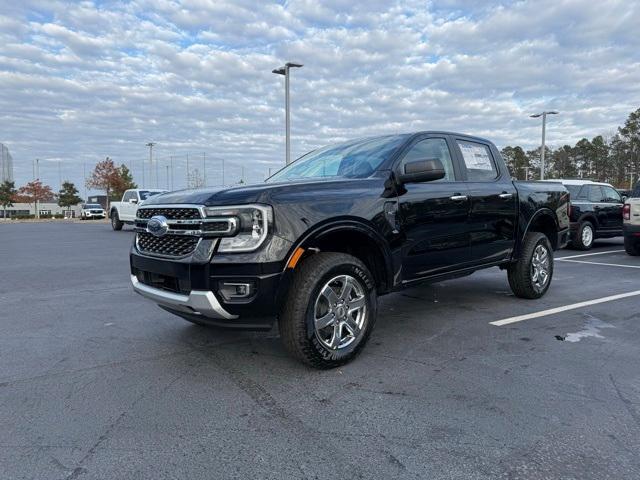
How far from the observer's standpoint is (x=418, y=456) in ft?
8.10

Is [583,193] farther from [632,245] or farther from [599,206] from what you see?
[632,245]

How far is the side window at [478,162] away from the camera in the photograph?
205 inches

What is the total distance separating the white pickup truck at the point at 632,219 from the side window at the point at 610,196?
7.31 feet

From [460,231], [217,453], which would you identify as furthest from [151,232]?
[460,231]

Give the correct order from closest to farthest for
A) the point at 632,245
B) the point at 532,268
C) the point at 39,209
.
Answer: the point at 532,268 → the point at 632,245 → the point at 39,209

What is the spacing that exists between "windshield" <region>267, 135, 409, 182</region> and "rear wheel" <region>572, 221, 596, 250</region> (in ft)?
29.5

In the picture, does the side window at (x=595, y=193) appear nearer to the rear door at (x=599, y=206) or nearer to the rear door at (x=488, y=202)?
the rear door at (x=599, y=206)

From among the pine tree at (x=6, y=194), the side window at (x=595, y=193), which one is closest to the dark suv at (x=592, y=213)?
the side window at (x=595, y=193)

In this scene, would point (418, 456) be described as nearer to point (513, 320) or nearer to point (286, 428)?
point (286, 428)

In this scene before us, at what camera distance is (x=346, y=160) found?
15.3ft

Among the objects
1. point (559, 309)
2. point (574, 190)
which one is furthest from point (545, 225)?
point (574, 190)

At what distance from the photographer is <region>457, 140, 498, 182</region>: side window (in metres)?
5.21

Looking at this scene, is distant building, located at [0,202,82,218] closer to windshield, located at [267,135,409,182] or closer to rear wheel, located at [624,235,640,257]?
rear wheel, located at [624,235,640,257]

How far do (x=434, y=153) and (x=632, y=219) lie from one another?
754 centimetres
